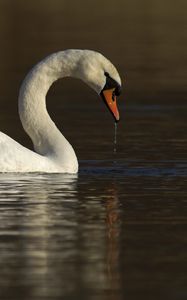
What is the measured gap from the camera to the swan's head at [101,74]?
51.6ft

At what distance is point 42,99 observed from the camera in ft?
52.5

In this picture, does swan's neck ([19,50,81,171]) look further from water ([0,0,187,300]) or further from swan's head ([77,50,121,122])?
water ([0,0,187,300])

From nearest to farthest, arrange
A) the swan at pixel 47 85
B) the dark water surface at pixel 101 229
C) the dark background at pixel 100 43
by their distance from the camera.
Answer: the dark water surface at pixel 101 229 < the swan at pixel 47 85 < the dark background at pixel 100 43

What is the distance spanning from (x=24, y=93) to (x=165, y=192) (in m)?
2.68

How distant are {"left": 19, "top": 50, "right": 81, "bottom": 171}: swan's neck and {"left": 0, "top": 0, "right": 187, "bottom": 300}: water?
0.50m

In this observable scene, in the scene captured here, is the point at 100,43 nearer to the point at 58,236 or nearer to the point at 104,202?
→ the point at 104,202

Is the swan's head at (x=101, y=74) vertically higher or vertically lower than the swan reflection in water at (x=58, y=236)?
higher

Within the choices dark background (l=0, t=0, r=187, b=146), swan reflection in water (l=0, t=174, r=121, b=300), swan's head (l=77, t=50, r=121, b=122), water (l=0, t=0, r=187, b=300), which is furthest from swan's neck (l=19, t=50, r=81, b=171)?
dark background (l=0, t=0, r=187, b=146)

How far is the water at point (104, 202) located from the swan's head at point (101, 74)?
795 mm

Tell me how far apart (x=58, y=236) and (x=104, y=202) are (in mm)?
1800

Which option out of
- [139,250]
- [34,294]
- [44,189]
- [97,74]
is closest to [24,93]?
[97,74]

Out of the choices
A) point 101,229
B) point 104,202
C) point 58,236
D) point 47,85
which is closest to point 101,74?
point 47,85

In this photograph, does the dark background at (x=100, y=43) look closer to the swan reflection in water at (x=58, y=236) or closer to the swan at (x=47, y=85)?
the swan at (x=47, y=85)

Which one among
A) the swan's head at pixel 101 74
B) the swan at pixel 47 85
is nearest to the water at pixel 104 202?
the swan at pixel 47 85
